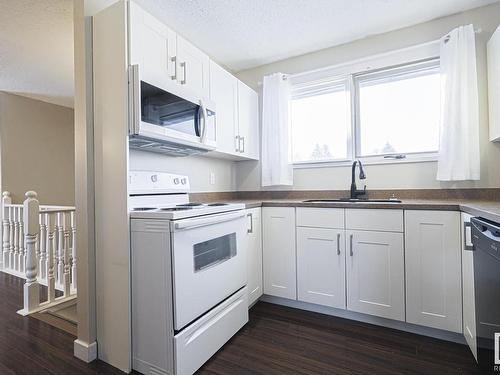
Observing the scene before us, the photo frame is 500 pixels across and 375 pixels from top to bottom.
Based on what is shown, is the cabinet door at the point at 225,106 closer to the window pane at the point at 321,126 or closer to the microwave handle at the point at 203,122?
the microwave handle at the point at 203,122

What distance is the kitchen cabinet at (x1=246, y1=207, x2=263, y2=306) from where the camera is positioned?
84.4 inches

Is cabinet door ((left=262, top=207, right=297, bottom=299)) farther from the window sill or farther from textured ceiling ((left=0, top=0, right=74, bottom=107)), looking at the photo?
textured ceiling ((left=0, top=0, right=74, bottom=107))

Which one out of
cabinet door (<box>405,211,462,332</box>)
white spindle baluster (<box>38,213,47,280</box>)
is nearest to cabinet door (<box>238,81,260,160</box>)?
cabinet door (<box>405,211,462,332</box>)

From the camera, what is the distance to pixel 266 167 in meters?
2.81

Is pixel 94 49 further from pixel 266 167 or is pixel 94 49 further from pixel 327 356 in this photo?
pixel 327 356

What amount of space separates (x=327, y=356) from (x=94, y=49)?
90.8 inches

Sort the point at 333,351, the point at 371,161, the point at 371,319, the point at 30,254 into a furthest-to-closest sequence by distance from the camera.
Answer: the point at 371,161 < the point at 30,254 < the point at 371,319 < the point at 333,351

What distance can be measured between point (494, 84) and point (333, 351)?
2.16 metres

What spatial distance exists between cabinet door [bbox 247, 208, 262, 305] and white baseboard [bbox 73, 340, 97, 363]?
3.49 ft

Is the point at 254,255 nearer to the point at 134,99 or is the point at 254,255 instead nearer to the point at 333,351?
the point at 333,351

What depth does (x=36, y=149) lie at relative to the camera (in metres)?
4.26

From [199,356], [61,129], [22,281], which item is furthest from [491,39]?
[61,129]

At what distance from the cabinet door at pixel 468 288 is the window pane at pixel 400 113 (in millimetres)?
1012

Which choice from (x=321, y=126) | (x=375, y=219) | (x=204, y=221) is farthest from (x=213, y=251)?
(x=321, y=126)
